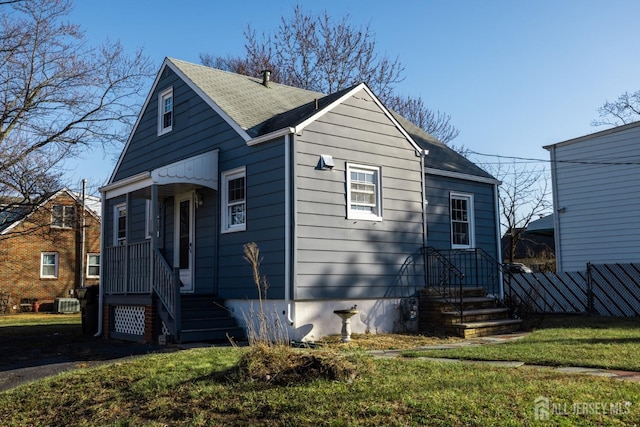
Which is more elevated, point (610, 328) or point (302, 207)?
point (302, 207)

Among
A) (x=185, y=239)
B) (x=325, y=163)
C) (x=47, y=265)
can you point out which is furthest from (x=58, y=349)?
(x=47, y=265)

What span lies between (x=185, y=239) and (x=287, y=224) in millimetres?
3967

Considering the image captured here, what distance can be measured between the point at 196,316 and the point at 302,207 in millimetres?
3020

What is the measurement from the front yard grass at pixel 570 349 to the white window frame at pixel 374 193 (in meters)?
3.62

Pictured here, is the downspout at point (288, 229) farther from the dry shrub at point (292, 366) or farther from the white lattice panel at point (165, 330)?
the dry shrub at point (292, 366)

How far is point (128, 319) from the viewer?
1305cm

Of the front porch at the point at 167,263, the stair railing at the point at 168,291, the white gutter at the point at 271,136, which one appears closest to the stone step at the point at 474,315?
the front porch at the point at 167,263

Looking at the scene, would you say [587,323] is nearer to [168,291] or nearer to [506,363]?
[506,363]

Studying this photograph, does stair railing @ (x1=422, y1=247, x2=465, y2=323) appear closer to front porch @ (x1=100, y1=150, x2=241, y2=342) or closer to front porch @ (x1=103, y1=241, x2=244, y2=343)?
front porch @ (x1=103, y1=241, x2=244, y2=343)

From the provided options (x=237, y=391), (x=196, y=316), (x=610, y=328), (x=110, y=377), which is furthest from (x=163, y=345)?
(x=610, y=328)

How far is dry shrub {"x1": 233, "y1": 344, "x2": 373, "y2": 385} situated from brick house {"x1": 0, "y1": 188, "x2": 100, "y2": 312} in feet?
71.0

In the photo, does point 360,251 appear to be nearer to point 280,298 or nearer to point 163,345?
point 280,298

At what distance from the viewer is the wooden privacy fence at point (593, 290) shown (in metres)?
15.9

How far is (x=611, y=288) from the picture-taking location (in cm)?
1620
